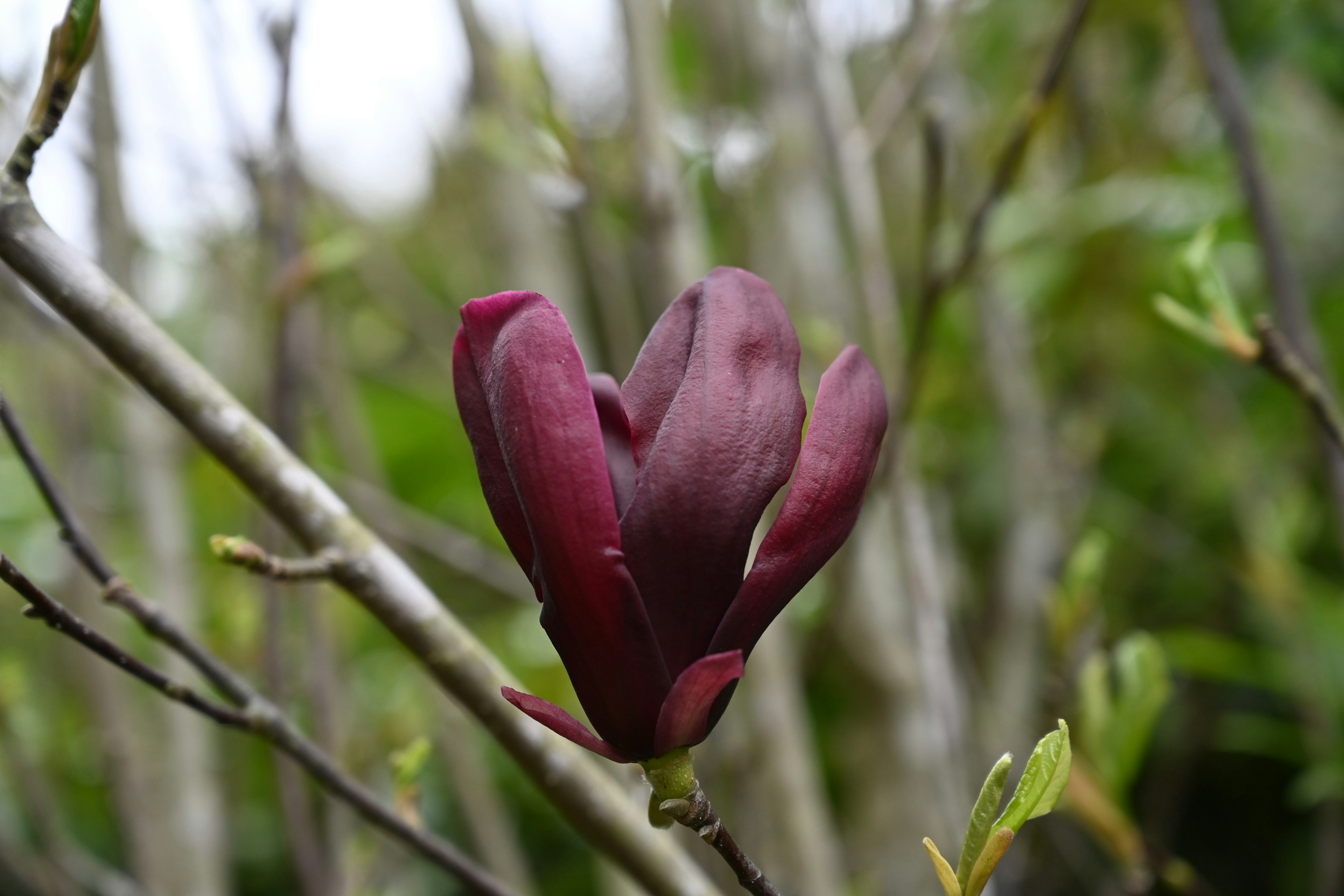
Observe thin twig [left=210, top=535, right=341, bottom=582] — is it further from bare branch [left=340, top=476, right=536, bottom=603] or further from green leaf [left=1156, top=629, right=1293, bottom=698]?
green leaf [left=1156, top=629, right=1293, bottom=698]

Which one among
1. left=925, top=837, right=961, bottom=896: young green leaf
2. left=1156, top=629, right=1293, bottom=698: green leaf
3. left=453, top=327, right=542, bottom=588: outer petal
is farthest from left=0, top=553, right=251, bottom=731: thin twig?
left=1156, top=629, right=1293, bottom=698: green leaf

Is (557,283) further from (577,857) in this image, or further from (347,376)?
(577,857)

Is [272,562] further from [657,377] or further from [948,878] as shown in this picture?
[948,878]

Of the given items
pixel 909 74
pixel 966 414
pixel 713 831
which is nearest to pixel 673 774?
pixel 713 831

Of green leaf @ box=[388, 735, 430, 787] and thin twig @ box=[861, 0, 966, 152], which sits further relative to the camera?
thin twig @ box=[861, 0, 966, 152]

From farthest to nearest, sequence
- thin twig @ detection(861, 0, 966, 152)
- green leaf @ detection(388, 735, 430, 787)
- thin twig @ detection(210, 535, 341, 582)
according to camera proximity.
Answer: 1. thin twig @ detection(861, 0, 966, 152)
2. green leaf @ detection(388, 735, 430, 787)
3. thin twig @ detection(210, 535, 341, 582)

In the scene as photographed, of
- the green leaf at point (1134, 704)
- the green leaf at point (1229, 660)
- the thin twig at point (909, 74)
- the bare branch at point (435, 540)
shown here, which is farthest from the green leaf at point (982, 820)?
the green leaf at point (1229, 660)
